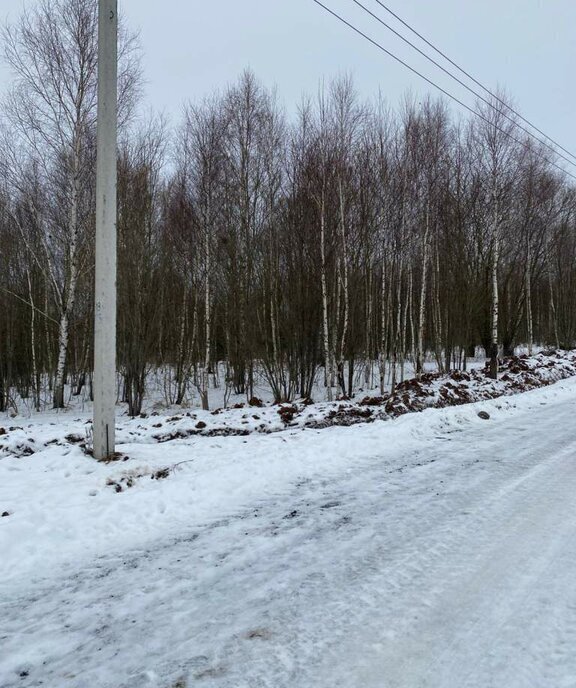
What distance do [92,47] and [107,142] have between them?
11929mm

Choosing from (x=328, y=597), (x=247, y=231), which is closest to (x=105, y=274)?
(x=328, y=597)

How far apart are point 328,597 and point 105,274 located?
467 cm

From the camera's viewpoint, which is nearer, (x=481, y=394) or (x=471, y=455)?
(x=471, y=455)

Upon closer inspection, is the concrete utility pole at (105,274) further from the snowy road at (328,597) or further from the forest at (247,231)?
the forest at (247,231)

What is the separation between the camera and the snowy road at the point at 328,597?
223 cm

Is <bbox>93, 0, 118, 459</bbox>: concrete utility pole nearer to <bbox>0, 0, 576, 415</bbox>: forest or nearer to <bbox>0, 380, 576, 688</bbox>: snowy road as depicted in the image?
<bbox>0, 380, 576, 688</bbox>: snowy road

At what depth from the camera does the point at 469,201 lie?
19406 mm

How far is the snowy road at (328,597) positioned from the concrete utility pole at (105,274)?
1.37m

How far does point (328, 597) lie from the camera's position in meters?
2.88

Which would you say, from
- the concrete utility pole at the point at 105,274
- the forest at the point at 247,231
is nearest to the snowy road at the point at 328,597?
the concrete utility pole at the point at 105,274

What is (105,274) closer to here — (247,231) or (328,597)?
(328,597)

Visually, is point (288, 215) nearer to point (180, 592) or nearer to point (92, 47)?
point (92, 47)

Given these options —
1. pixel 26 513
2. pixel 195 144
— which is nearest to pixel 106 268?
pixel 26 513

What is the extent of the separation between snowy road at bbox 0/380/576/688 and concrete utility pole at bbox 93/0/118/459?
1.37 metres
